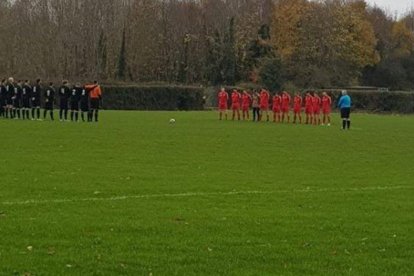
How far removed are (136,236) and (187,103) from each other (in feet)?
194

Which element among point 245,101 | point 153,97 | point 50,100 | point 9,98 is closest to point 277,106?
point 245,101

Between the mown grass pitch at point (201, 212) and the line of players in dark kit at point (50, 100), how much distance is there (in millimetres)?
15264

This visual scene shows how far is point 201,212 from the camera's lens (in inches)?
465

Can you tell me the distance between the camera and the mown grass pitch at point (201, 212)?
866cm

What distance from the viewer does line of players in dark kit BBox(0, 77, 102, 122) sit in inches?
1515

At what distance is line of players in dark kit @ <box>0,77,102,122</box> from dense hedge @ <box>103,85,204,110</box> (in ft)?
82.5

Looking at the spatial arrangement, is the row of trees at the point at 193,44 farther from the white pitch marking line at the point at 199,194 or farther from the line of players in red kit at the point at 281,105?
the white pitch marking line at the point at 199,194

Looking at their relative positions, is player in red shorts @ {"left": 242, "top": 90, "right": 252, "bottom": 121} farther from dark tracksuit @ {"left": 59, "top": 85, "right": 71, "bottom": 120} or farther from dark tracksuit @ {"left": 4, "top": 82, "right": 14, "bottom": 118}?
dark tracksuit @ {"left": 4, "top": 82, "right": 14, "bottom": 118}

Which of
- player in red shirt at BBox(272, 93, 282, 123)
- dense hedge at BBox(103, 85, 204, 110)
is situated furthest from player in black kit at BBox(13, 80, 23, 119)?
dense hedge at BBox(103, 85, 204, 110)

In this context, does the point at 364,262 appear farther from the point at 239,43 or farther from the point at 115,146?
the point at 239,43

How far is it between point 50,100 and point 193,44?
5083cm

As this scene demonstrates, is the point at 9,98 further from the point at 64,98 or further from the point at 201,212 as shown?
the point at 201,212

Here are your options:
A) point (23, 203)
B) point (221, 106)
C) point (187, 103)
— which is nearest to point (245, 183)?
point (23, 203)

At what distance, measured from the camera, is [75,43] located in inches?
3219
